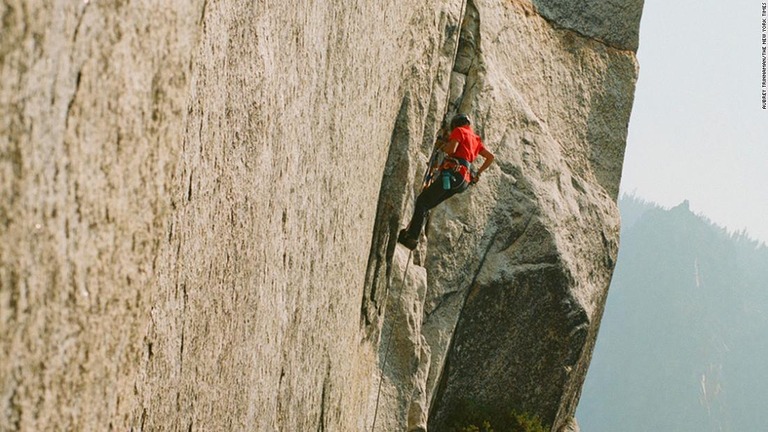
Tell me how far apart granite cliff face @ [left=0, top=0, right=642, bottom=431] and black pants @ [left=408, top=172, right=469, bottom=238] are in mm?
259

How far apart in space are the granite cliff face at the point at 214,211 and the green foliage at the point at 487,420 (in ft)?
9.36

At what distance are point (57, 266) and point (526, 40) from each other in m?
17.2

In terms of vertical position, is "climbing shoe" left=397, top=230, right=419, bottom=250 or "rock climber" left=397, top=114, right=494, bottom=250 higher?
"rock climber" left=397, top=114, right=494, bottom=250

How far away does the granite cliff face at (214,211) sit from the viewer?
167 centimetres

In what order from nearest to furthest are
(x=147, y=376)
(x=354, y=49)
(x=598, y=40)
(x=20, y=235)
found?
1. (x=20, y=235)
2. (x=147, y=376)
3. (x=354, y=49)
4. (x=598, y=40)

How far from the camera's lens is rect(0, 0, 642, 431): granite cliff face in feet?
5.47

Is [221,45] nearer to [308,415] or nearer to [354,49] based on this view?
[354,49]

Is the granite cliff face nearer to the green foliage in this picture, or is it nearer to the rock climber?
the rock climber

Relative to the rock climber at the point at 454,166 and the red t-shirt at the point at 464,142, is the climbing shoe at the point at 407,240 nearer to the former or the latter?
the rock climber at the point at 454,166

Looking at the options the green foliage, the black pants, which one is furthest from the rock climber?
the green foliage

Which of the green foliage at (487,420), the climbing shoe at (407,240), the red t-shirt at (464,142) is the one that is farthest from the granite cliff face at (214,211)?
the green foliage at (487,420)

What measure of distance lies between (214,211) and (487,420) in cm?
1429

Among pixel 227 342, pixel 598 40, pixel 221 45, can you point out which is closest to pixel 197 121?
pixel 221 45

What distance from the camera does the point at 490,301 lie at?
16.2 metres
